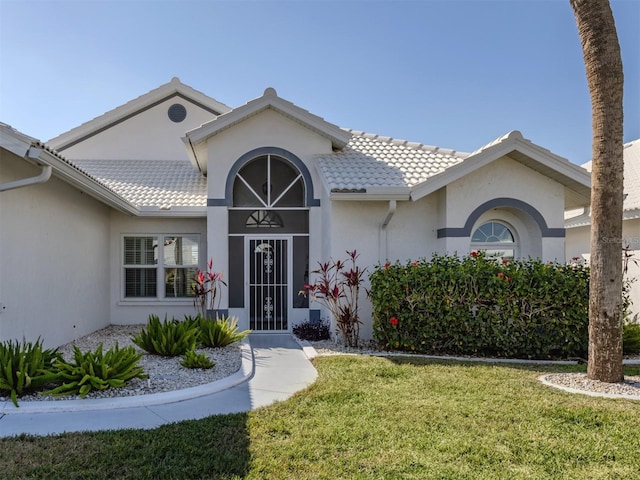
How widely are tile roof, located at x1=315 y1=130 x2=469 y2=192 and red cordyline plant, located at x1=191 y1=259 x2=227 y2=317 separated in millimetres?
3820

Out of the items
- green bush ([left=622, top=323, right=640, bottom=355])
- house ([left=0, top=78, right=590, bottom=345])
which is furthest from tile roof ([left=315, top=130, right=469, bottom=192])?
green bush ([left=622, top=323, right=640, bottom=355])

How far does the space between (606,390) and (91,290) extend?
454 inches

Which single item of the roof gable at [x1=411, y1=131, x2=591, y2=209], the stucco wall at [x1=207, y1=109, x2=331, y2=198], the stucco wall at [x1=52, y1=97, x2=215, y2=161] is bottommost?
the roof gable at [x1=411, y1=131, x2=591, y2=209]

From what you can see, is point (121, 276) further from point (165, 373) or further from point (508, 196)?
point (508, 196)

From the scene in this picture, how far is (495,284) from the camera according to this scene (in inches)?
359

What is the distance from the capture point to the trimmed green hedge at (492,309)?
907 centimetres

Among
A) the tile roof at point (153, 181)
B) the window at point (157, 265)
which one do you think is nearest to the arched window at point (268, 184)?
the tile roof at point (153, 181)

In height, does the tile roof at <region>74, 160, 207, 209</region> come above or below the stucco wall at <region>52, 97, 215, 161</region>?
below

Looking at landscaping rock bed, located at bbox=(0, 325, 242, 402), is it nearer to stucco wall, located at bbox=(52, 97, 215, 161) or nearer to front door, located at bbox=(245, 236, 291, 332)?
front door, located at bbox=(245, 236, 291, 332)

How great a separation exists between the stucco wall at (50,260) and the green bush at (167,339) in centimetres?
207

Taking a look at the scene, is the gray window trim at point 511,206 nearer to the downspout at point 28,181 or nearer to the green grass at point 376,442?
the green grass at point 376,442

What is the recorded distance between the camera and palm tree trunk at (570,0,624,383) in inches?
269

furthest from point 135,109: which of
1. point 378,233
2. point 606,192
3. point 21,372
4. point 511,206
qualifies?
point 606,192

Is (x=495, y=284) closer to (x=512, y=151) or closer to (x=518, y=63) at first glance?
(x=512, y=151)
